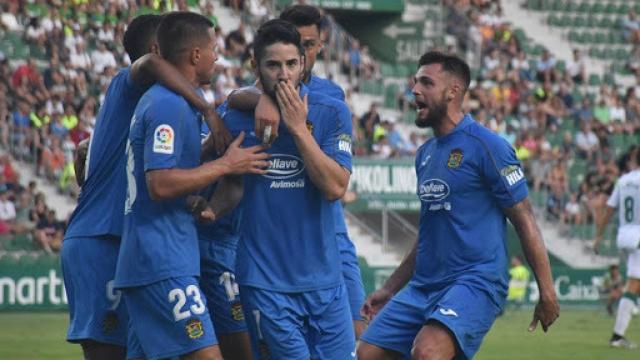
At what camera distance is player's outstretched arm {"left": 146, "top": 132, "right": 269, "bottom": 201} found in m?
7.61

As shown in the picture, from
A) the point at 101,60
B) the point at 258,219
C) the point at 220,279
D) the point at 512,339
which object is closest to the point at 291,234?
the point at 258,219

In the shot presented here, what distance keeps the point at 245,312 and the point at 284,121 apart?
1.06 m

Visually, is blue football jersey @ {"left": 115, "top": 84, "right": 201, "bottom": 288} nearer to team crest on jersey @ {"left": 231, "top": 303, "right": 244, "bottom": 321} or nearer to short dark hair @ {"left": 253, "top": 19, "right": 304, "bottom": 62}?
short dark hair @ {"left": 253, "top": 19, "right": 304, "bottom": 62}

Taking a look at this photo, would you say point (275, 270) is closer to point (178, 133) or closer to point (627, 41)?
point (178, 133)

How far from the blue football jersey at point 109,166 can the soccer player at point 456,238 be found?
1.75 meters

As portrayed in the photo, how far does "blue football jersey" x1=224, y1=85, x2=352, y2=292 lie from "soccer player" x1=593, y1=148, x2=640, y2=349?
11.1 meters

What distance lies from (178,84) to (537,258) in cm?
247

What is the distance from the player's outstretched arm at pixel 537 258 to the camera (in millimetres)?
8797

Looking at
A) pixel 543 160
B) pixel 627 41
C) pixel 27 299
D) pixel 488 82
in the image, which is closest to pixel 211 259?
pixel 27 299

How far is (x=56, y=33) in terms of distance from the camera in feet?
93.1

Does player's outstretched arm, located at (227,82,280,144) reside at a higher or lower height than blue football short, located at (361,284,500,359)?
higher

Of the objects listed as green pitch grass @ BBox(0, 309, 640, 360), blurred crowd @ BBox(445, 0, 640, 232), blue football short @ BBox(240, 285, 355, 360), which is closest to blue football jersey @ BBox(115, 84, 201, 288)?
blue football short @ BBox(240, 285, 355, 360)

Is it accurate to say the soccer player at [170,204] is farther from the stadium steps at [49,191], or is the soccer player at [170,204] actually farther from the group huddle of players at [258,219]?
the stadium steps at [49,191]

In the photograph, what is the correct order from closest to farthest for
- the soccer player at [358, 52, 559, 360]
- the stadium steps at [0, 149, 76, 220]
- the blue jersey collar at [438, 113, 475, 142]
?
the soccer player at [358, 52, 559, 360] < the blue jersey collar at [438, 113, 475, 142] < the stadium steps at [0, 149, 76, 220]
